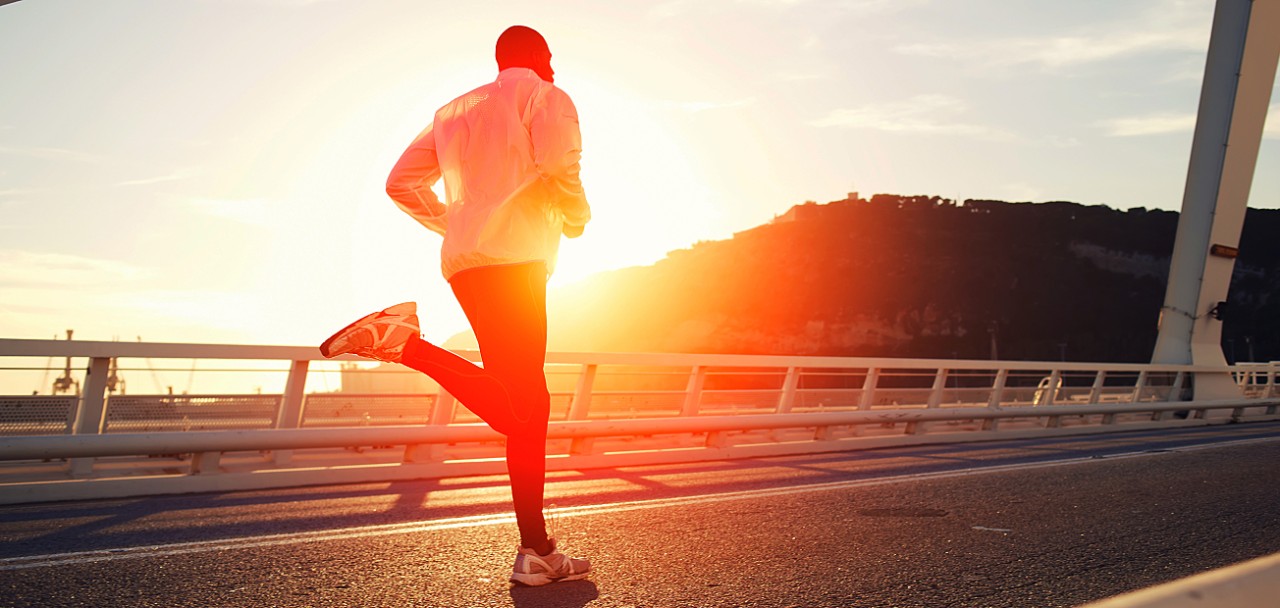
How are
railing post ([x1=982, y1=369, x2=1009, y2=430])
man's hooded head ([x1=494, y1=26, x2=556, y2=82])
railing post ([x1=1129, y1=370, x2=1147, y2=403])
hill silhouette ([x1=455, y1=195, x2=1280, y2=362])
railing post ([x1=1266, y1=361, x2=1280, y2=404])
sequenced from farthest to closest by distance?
hill silhouette ([x1=455, y1=195, x2=1280, y2=362])
railing post ([x1=1266, y1=361, x2=1280, y2=404])
railing post ([x1=1129, y1=370, x2=1147, y2=403])
railing post ([x1=982, y1=369, x2=1009, y2=430])
man's hooded head ([x1=494, y1=26, x2=556, y2=82])

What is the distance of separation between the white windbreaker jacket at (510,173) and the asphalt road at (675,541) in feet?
4.46

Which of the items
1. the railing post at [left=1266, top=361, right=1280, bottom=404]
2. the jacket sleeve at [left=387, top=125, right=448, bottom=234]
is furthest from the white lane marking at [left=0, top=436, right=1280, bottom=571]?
the railing post at [left=1266, top=361, right=1280, bottom=404]

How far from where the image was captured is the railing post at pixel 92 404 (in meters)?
8.77

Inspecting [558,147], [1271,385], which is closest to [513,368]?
[558,147]

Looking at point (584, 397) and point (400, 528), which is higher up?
point (584, 397)

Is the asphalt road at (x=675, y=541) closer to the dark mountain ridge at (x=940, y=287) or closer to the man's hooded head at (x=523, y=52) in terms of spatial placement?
the man's hooded head at (x=523, y=52)

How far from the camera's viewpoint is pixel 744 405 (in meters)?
15.5

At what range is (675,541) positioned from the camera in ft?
19.0

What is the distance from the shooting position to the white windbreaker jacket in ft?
14.6

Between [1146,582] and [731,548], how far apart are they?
185 cm

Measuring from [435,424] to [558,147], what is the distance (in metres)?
6.26

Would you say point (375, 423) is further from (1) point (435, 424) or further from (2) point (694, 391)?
(2) point (694, 391)

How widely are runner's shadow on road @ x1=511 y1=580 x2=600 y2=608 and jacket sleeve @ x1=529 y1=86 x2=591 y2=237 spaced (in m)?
1.50

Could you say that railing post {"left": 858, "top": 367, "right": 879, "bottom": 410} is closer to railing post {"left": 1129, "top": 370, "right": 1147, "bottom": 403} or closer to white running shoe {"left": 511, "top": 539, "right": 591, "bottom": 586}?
railing post {"left": 1129, "top": 370, "right": 1147, "bottom": 403}
